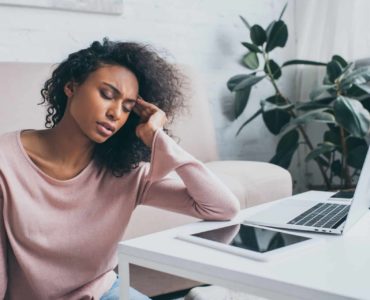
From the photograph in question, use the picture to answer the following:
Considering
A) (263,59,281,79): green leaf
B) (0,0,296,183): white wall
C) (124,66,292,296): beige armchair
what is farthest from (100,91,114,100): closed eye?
(263,59,281,79): green leaf

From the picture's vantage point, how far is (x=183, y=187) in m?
1.16

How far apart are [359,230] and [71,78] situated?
24.4 inches

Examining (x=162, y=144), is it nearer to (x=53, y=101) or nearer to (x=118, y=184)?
(x=118, y=184)

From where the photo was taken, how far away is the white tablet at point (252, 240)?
0.89m

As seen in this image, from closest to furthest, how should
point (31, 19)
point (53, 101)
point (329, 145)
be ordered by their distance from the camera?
point (53, 101) < point (31, 19) < point (329, 145)

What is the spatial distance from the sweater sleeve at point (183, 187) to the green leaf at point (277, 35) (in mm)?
1879

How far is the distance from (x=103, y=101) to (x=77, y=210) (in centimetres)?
21

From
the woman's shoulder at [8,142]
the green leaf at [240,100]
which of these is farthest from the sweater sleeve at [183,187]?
the green leaf at [240,100]

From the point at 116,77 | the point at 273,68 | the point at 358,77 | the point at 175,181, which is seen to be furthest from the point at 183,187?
the point at 273,68

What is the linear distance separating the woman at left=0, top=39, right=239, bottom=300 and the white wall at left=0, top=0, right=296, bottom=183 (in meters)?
0.74

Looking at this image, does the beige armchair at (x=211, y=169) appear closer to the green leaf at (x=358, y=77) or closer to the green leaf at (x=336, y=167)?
the green leaf at (x=358, y=77)

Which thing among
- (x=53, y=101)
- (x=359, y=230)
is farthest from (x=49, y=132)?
(x=359, y=230)

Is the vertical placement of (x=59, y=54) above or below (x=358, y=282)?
above

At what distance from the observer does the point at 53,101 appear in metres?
1.18
